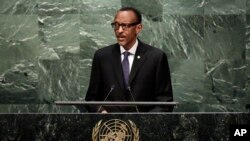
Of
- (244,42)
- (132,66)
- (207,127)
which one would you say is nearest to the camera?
(207,127)

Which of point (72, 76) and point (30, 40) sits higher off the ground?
point (30, 40)

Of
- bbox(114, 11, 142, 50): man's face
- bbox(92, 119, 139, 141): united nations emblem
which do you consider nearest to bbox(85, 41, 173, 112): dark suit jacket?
bbox(114, 11, 142, 50): man's face

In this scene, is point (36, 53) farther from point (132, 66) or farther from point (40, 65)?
point (132, 66)

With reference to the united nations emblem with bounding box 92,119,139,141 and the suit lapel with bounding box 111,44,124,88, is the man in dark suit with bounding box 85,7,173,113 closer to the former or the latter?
the suit lapel with bounding box 111,44,124,88

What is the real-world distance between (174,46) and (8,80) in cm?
195

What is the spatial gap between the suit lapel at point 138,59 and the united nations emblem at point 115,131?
3.42 feet

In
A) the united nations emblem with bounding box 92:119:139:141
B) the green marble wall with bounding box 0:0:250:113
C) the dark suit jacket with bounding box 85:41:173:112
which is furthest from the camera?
the green marble wall with bounding box 0:0:250:113

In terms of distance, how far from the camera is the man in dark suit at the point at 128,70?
169 inches

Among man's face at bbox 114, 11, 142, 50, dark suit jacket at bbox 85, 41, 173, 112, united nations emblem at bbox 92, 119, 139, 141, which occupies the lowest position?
united nations emblem at bbox 92, 119, 139, 141

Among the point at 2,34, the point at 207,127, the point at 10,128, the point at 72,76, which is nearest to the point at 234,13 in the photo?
the point at 72,76

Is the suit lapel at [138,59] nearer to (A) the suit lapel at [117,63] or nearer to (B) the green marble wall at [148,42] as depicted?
(A) the suit lapel at [117,63]

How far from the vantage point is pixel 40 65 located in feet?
20.8

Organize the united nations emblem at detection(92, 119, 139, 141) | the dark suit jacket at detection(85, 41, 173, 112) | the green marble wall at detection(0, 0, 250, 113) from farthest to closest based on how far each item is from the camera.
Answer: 1. the green marble wall at detection(0, 0, 250, 113)
2. the dark suit jacket at detection(85, 41, 173, 112)
3. the united nations emblem at detection(92, 119, 139, 141)

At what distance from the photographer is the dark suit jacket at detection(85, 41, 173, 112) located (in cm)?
430
